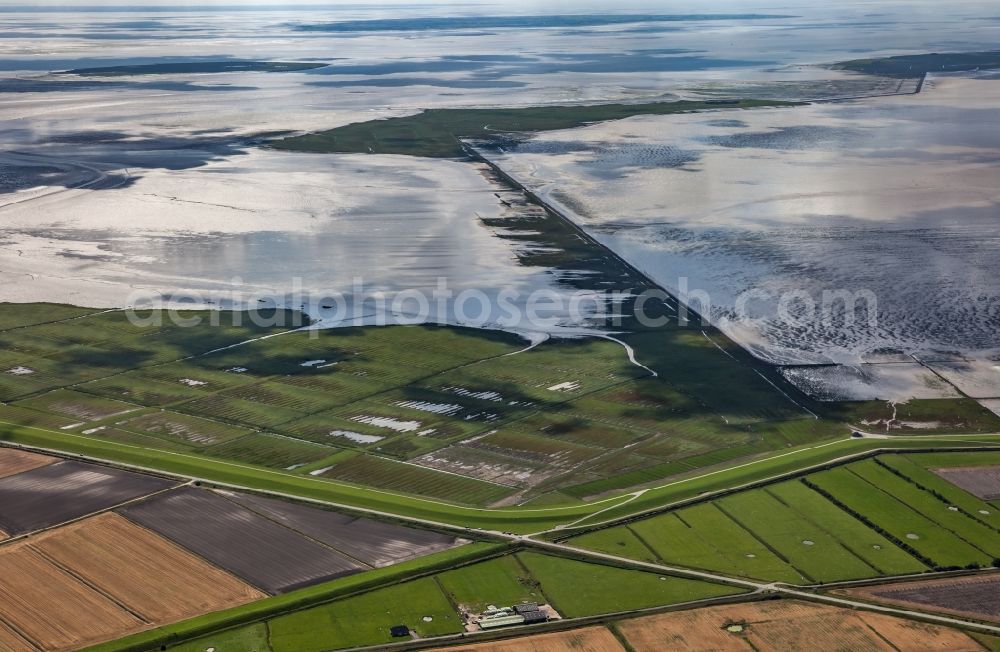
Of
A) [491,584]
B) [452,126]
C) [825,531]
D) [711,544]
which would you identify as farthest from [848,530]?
[452,126]

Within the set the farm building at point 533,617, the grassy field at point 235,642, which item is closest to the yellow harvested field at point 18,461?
the grassy field at point 235,642

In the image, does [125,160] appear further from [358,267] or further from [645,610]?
[645,610]

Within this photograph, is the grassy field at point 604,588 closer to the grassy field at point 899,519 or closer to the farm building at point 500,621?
the farm building at point 500,621

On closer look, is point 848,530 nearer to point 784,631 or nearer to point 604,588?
point 784,631

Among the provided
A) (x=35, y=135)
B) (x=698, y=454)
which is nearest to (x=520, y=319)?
(x=698, y=454)

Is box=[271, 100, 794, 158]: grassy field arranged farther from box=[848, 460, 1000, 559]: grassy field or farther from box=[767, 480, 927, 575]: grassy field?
box=[767, 480, 927, 575]: grassy field

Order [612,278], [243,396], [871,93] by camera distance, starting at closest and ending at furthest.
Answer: [243,396] → [612,278] → [871,93]

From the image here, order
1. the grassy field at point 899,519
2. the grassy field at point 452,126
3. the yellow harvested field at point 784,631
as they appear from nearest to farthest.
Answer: the yellow harvested field at point 784,631, the grassy field at point 899,519, the grassy field at point 452,126

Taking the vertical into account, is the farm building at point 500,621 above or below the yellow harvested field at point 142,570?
below
